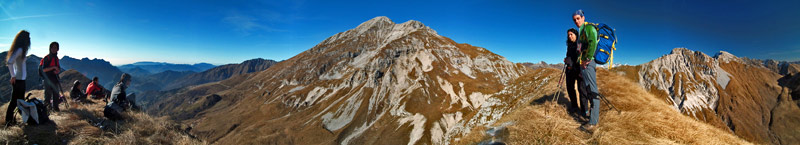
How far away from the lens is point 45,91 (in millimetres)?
11414

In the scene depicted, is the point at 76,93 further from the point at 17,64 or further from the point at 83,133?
the point at 83,133

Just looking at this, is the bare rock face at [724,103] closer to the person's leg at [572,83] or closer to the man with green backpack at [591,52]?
the person's leg at [572,83]

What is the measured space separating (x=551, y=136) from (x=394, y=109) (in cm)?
18318

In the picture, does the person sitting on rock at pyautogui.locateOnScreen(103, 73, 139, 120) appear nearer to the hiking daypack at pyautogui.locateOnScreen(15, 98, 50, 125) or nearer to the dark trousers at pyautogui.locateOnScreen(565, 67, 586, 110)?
the hiking daypack at pyautogui.locateOnScreen(15, 98, 50, 125)

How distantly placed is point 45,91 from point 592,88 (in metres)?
22.4

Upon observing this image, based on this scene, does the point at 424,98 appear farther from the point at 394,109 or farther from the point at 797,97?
the point at 797,97

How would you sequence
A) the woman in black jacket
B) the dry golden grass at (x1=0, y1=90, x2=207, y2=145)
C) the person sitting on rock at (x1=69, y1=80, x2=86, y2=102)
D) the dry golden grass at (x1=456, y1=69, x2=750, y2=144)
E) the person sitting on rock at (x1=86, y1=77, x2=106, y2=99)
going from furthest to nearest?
1. the person sitting on rock at (x1=86, y1=77, x2=106, y2=99)
2. the person sitting on rock at (x1=69, y1=80, x2=86, y2=102)
3. the woman in black jacket
4. the dry golden grass at (x1=0, y1=90, x2=207, y2=145)
5. the dry golden grass at (x1=456, y1=69, x2=750, y2=144)

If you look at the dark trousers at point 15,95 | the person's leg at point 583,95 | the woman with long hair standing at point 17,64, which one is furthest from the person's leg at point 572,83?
the woman with long hair standing at point 17,64

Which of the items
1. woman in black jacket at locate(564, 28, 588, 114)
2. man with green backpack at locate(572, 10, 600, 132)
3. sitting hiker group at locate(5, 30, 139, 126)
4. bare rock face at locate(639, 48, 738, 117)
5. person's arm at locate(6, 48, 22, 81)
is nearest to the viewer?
man with green backpack at locate(572, 10, 600, 132)

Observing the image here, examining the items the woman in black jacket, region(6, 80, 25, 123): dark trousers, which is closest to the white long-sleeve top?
region(6, 80, 25, 123): dark trousers

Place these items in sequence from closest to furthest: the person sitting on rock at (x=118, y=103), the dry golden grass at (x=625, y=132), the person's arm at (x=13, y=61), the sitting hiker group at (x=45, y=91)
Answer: the dry golden grass at (x=625, y=132), the sitting hiker group at (x=45, y=91), the person's arm at (x=13, y=61), the person sitting on rock at (x=118, y=103)

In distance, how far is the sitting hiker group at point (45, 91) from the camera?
8489 mm

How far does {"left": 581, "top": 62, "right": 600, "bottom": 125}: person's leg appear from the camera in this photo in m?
8.52

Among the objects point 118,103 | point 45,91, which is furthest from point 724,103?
point 45,91
